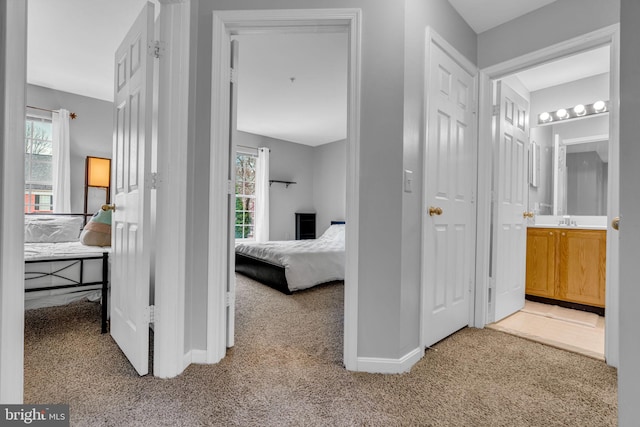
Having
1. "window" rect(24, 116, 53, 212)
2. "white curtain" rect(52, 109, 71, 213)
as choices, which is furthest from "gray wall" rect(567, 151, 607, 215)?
"window" rect(24, 116, 53, 212)

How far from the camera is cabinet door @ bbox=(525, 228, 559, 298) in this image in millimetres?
3045

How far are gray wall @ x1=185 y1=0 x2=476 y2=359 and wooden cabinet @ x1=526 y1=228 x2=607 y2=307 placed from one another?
2.22 m

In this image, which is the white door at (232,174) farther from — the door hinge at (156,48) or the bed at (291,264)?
→ the bed at (291,264)

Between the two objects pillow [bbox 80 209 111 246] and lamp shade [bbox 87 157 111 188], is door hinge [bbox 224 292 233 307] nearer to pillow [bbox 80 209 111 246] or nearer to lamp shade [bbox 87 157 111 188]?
pillow [bbox 80 209 111 246]

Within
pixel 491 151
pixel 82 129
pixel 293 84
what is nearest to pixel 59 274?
pixel 82 129

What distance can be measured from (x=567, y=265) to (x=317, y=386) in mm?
2780

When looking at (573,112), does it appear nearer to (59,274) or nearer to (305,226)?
(305,226)

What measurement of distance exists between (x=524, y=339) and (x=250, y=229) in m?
4.91

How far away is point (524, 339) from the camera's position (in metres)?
2.20

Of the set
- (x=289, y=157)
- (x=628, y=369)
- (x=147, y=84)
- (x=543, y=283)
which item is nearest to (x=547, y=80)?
(x=543, y=283)

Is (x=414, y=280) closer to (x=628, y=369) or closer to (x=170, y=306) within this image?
(x=628, y=369)

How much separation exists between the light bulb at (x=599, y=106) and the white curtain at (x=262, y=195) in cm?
474

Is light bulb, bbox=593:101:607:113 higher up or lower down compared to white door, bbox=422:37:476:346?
higher up

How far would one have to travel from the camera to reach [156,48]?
1.58m
